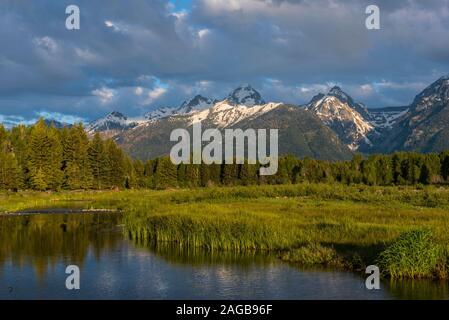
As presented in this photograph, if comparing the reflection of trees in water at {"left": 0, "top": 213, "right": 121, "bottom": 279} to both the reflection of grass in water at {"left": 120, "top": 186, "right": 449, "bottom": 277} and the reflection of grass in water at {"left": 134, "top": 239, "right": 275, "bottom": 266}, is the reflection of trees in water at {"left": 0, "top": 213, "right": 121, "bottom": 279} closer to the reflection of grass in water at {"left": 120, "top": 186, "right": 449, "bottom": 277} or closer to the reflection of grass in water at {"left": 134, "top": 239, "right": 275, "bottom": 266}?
the reflection of grass in water at {"left": 120, "top": 186, "right": 449, "bottom": 277}

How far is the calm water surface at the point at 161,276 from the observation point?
2730cm

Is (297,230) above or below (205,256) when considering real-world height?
above

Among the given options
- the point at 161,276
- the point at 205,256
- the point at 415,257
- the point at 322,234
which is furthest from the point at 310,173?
the point at 415,257

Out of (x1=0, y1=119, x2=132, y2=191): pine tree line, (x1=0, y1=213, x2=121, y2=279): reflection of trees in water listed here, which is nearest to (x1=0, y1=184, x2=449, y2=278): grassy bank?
(x1=0, y1=213, x2=121, y2=279): reflection of trees in water

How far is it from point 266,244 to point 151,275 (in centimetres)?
1022

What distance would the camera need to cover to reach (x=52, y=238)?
4756 cm

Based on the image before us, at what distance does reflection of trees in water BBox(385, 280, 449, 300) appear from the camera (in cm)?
2627

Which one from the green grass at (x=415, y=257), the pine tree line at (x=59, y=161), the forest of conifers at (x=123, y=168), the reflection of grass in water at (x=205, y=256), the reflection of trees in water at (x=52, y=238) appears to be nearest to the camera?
the green grass at (x=415, y=257)

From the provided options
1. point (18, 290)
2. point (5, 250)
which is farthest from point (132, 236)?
point (18, 290)

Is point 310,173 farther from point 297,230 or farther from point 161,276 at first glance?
point 161,276

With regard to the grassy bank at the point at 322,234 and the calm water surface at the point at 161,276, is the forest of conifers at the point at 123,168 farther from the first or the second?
the calm water surface at the point at 161,276

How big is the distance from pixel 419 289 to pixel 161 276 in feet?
47.8


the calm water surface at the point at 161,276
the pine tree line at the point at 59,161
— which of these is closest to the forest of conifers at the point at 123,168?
the pine tree line at the point at 59,161

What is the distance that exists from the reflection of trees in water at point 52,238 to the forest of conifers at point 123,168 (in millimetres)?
43126
